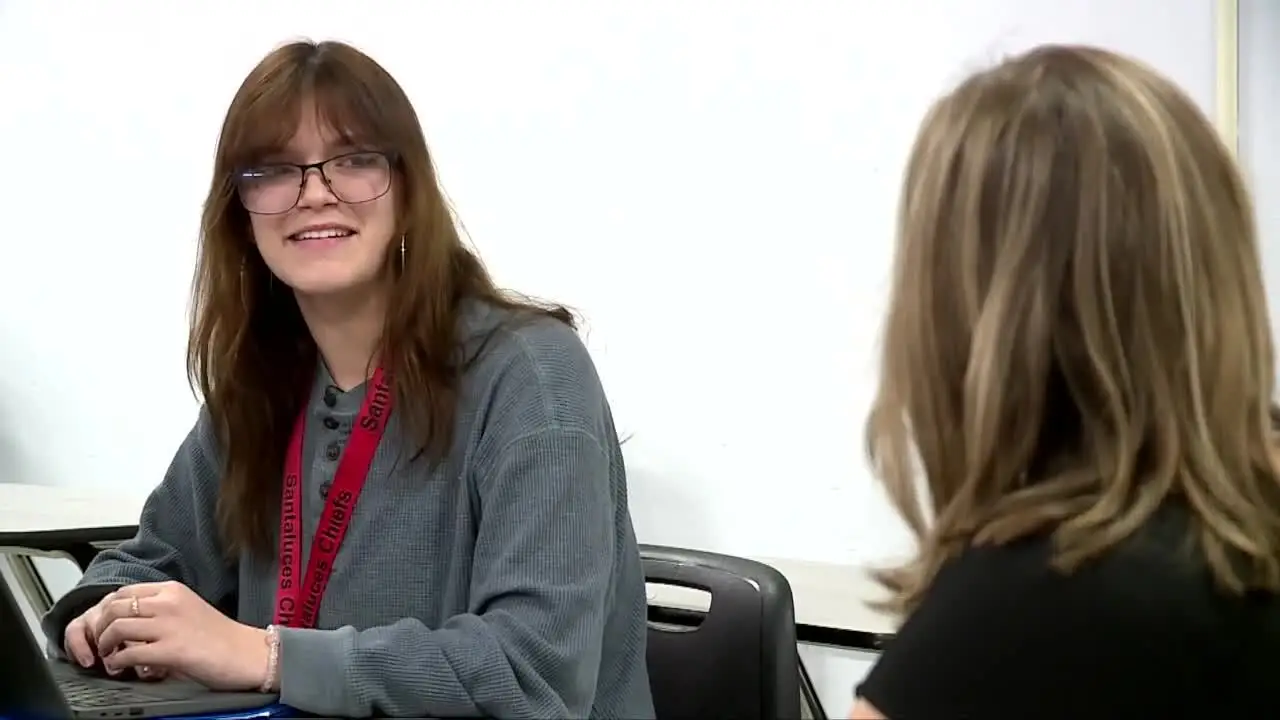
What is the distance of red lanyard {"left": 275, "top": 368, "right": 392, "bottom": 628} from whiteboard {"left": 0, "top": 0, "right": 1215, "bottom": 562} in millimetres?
848

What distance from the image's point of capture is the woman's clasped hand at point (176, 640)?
3.59 ft

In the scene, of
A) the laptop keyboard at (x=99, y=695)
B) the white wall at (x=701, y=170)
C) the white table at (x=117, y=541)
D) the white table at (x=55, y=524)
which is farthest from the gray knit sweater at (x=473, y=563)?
the white wall at (x=701, y=170)

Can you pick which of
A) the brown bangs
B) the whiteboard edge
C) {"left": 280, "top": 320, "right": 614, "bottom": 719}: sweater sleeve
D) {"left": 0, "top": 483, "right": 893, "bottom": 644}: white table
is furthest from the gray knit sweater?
the whiteboard edge

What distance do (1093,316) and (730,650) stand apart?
77 cm

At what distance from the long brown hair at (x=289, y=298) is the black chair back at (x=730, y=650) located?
353mm

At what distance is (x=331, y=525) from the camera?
131cm

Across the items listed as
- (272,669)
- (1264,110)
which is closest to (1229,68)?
(1264,110)

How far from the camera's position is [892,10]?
1923 millimetres

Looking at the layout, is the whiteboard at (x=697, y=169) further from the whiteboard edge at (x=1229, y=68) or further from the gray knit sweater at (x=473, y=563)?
the gray knit sweater at (x=473, y=563)

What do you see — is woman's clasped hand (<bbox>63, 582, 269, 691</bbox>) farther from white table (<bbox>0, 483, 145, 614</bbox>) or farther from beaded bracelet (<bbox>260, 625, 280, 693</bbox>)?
white table (<bbox>0, 483, 145, 614</bbox>)

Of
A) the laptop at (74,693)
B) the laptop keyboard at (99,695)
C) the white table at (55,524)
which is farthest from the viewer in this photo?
the white table at (55,524)

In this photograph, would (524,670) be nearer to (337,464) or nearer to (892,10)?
(337,464)

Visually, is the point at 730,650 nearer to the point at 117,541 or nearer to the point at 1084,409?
the point at 1084,409

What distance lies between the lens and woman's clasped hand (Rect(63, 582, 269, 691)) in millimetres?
1093
